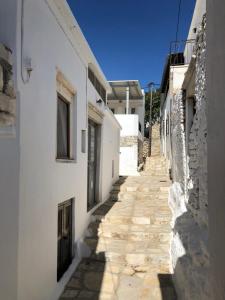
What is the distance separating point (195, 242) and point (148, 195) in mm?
5921

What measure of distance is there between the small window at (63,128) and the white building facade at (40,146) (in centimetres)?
2

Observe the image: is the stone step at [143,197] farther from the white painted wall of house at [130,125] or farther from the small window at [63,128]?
the white painted wall of house at [130,125]

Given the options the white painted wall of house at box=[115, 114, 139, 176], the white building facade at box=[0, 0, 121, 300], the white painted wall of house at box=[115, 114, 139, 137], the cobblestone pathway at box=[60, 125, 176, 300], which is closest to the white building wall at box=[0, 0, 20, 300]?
the white building facade at box=[0, 0, 121, 300]

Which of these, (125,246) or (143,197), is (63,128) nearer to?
(125,246)

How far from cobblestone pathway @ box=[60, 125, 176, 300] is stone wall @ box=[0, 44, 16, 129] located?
337 centimetres

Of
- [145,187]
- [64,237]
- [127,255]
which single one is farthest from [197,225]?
[145,187]

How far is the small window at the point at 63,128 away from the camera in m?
5.49

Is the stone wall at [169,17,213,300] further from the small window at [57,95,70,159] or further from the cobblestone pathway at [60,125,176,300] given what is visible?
the small window at [57,95,70,159]

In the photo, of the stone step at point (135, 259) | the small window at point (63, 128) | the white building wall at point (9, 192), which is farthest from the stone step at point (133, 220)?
the white building wall at point (9, 192)

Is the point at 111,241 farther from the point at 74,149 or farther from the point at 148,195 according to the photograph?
the point at 148,195

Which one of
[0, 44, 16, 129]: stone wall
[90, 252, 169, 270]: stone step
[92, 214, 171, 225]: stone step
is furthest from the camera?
[92, 214, 171, 225]: stone step

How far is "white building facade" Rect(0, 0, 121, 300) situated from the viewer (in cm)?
327

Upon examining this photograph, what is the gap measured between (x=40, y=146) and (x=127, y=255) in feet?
11.7

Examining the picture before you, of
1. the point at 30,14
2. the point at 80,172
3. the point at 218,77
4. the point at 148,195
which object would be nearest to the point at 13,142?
the point at 30,14
